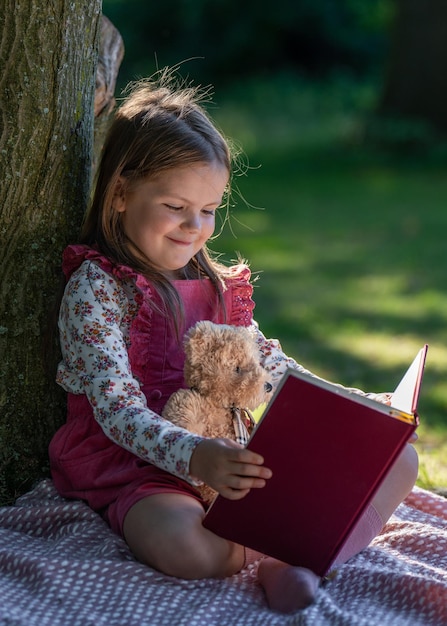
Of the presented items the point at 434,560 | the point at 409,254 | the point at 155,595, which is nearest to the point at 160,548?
the point at 155,595

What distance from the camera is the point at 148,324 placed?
260 cm

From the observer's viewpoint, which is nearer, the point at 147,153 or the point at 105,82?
the point at 147,153

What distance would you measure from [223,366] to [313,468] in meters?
0.39

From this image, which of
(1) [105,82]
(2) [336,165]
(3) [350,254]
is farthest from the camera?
(2) [336,165]

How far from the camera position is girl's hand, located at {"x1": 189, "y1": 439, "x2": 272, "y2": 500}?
7.06ft

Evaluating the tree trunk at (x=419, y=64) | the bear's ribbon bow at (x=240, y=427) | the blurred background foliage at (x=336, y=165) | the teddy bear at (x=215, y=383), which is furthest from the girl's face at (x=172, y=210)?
the tree trunk at (x=419, y=64)

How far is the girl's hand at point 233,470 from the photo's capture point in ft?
7.06

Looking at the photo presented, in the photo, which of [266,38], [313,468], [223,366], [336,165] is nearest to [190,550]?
[313,468]

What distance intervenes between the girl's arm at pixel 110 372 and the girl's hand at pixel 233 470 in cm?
7

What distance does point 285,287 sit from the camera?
6.86 meters

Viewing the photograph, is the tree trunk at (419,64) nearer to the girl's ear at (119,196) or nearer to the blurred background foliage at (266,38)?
the blurred background foliage at (266,38)

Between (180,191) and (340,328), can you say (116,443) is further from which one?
(340,328)

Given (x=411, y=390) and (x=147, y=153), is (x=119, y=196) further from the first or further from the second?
(x=411, y=390)

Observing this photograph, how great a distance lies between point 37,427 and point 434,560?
1.15 metres
